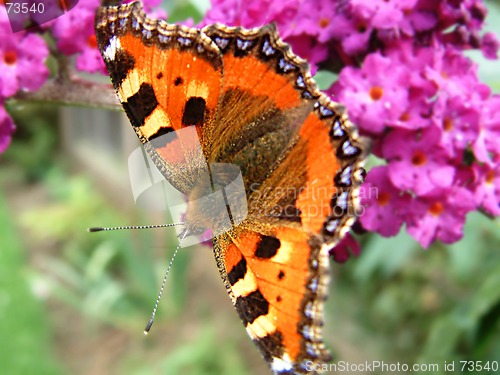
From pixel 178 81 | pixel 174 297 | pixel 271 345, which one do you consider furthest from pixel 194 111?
pixel 174 297

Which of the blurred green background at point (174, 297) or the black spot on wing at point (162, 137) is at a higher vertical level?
the black spot on wing at point (162, 137)

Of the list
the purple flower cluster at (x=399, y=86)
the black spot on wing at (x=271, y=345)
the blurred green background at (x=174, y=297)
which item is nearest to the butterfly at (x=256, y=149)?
the black spot on wing at (x=271, y=345)

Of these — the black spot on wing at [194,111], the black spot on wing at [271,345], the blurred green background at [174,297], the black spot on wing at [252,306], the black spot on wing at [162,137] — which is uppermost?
the black spot on wing at [194,111]

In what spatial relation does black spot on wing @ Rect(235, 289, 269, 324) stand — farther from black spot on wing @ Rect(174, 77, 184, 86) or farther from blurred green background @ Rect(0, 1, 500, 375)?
blurred green background @ Rect(0, 1, 500, 375)

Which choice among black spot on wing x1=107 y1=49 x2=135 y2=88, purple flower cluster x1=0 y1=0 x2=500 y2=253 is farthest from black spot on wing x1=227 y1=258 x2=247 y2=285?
black spot on wing x1=107 y1=49 x2=135 y2=88

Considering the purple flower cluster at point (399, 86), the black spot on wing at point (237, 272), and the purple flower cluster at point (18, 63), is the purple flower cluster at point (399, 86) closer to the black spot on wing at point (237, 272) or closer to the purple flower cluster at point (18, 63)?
the purple flower cluster at point (18, 63)

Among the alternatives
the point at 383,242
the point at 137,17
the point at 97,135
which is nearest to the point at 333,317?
the point at 383,242

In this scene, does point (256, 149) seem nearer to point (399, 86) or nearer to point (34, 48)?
point (399, 86)
